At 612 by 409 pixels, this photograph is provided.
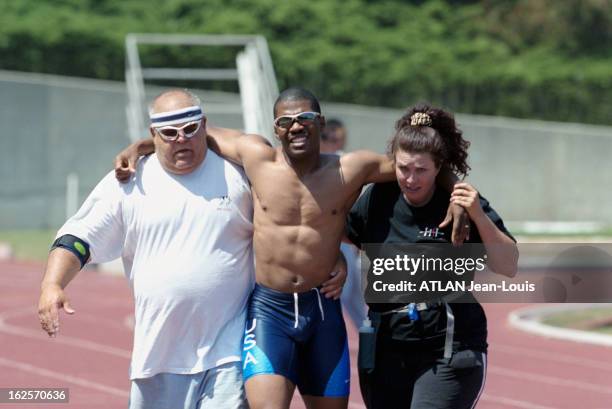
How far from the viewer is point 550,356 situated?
1141 cm

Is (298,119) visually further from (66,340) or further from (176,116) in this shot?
(66,340)

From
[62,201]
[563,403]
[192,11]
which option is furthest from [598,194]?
[563,403]

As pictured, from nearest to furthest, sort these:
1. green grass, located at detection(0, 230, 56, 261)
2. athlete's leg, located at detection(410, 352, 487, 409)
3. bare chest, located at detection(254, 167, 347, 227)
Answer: athlete's leg, located at detection(410, 352, 487, 409) → bare chest, located at detection(254, 167, 347, 227) → green grass, located at detection(0, 230, 56, 261)

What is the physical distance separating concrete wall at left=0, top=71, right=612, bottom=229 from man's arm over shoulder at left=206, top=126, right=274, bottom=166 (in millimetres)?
17735

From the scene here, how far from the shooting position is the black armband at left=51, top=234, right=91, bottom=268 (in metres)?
5.48

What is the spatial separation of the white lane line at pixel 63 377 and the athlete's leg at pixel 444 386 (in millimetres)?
4412

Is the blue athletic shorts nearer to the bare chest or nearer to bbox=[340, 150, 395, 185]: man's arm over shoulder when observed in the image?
the bare chest

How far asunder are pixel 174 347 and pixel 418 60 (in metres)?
25.2

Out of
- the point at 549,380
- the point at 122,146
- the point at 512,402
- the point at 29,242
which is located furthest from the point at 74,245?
Answer: the point at 122,146

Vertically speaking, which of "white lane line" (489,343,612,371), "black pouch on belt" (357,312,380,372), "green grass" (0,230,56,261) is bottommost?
"black pouch on belt" (357,312,380,372)

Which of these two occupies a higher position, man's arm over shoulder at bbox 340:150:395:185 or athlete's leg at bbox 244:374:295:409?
man's arm over shoulder at bbox 340:150:395:185

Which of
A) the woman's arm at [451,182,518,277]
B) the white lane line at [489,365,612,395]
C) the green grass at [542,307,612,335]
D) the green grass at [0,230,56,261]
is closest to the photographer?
the woman's arm at [451,182,518,277]

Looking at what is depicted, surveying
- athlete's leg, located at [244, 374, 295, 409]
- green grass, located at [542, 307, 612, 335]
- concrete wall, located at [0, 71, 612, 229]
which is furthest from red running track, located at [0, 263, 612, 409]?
concrete wall, located at [0, 71, 612, 229]

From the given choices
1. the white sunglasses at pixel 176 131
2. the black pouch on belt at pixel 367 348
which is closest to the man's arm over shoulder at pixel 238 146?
the white sunglasses at pixel 176 131
